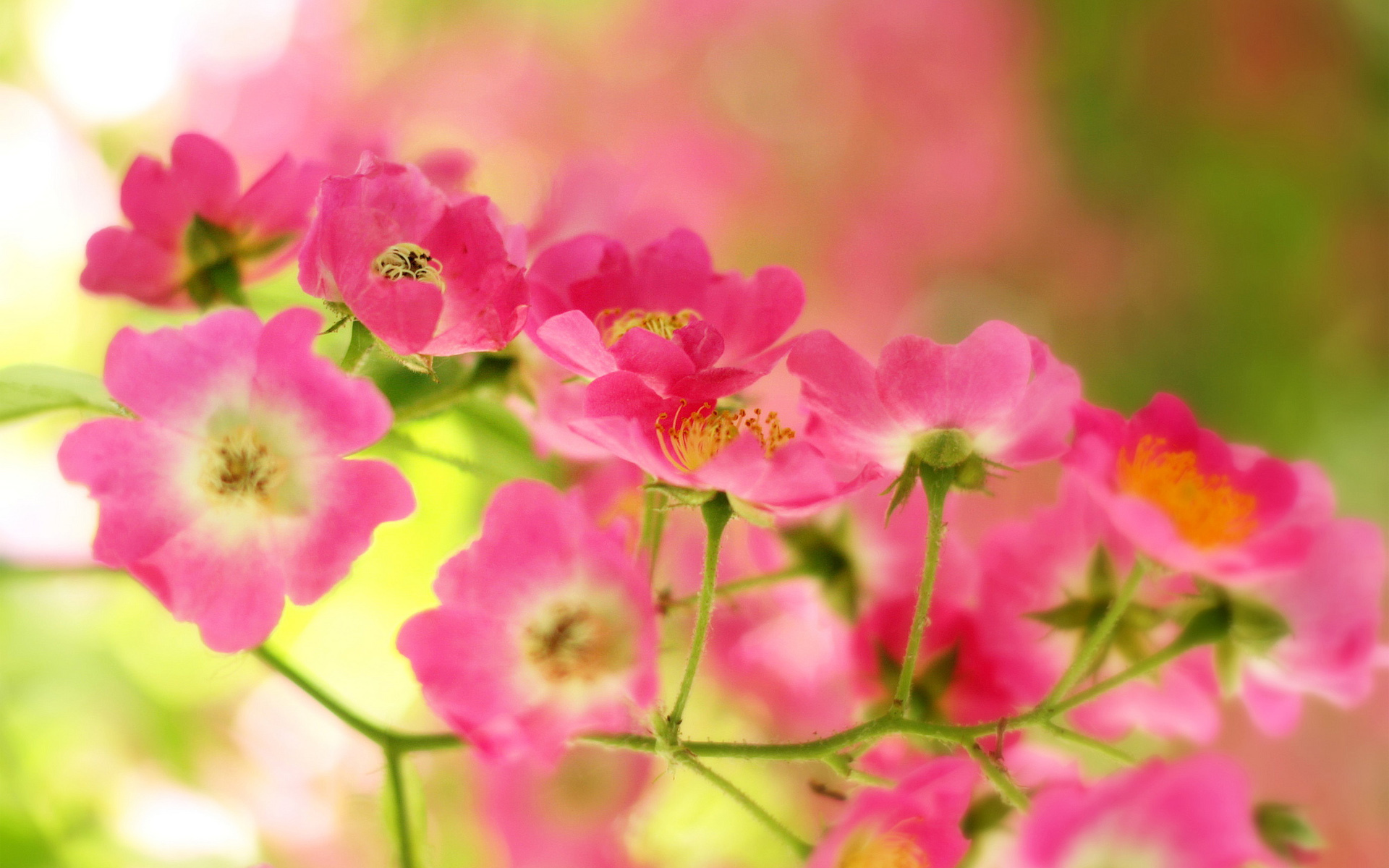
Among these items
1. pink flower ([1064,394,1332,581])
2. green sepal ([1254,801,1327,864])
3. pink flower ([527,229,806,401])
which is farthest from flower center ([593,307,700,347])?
green sepal ([1254,801,1327,864])

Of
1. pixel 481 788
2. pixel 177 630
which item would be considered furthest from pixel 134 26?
pixel 481 788

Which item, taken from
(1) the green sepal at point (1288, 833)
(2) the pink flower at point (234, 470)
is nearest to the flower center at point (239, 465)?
(2) the pink flower at point (234, 470)

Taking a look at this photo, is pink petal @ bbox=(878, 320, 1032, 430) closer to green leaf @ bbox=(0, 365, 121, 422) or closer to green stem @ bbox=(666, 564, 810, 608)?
green stem @ bbox=(666, 564, 810, 608)

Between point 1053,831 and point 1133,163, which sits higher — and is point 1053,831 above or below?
below

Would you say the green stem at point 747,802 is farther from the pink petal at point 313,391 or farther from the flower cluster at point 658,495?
the pink petal at point 313,391

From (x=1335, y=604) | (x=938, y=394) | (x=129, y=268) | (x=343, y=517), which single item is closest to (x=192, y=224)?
(x=129, y=268)

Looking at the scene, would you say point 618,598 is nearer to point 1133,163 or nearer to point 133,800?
point 133,800
